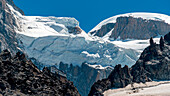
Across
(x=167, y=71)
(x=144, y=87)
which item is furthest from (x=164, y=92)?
(x=167, y=71)

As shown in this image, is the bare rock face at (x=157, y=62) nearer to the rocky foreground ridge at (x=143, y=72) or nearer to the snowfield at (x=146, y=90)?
the rocky foreground ridge at (x=143, y=72)

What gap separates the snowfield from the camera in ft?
408

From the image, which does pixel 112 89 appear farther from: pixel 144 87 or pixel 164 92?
pixel 164 92

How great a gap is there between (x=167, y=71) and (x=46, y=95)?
180 feet

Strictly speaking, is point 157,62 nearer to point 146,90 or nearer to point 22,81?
point 146,90

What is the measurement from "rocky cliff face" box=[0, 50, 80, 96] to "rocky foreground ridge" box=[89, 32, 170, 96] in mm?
34814

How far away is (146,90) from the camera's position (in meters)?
131

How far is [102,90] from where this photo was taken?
138500 mm

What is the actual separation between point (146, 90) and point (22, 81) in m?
41.0

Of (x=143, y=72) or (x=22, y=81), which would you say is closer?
(x=22, y=81)

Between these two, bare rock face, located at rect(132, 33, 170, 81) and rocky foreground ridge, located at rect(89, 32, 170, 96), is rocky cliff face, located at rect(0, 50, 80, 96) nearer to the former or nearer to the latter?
rocky foreground ridge, located at rect(89, 32, 170, 96)

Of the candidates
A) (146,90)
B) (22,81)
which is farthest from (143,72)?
(22,81)

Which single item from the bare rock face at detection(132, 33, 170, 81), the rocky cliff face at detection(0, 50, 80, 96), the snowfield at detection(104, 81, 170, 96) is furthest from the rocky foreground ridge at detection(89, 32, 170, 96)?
the rocky cliff face at detection(0, 50, 80, 96)

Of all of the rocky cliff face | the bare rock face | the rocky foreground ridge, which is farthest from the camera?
the bare rock face
